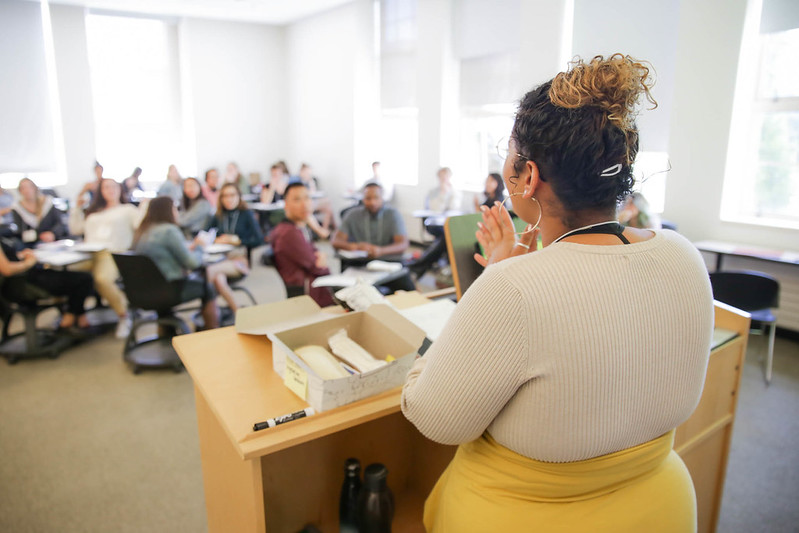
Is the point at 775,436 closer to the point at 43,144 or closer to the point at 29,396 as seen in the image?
the point at 29,396

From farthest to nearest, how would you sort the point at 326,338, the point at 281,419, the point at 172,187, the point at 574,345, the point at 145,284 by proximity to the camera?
the point at 172,187 → the point at 145,284 → the point at 326,338 → the point at 281,419 → the point at 574,345

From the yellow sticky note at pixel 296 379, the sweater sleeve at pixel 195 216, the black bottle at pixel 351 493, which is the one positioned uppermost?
the yellow sticky note at pixel 296 379

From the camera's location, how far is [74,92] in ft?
29.4

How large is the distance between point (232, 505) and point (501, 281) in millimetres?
1076

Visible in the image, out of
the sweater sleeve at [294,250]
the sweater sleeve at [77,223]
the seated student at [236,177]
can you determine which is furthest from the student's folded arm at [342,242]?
the seated student at [236,177]

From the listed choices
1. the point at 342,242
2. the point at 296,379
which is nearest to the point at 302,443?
the point at 296,379

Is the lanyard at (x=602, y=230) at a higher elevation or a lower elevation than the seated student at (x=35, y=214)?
higher

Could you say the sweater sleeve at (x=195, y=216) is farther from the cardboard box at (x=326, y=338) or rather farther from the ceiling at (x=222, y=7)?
the ceiling at (x=222, y=7)

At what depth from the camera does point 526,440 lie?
879 millimetres

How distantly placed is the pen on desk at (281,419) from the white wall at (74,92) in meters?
9.55

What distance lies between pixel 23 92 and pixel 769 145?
33.3 ft

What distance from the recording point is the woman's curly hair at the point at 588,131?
2.82ft

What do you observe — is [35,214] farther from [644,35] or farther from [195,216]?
[644,35]

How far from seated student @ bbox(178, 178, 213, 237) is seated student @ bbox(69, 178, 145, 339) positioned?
36.6 inches
